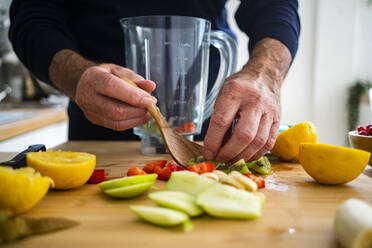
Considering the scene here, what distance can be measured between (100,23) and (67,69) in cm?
28

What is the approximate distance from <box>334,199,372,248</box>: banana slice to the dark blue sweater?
772 millimetres

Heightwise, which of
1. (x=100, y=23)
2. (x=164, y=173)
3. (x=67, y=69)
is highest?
(x=100, y=23)

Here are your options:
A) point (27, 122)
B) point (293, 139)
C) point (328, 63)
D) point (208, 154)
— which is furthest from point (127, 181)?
point (328, 63)

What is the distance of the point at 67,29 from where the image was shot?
1303mm

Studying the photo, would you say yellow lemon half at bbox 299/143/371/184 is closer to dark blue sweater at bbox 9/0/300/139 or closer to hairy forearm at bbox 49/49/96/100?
dark blue sweater at bbox 9/0/300/139

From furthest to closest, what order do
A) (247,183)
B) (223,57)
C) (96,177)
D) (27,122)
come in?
(27,122) → (223,57) → (96,177) → (247,183)

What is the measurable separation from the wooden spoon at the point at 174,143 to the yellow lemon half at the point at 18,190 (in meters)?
0.38

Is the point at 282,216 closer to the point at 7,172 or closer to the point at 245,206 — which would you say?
the point at 245,206

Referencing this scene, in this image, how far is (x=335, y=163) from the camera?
753 mm

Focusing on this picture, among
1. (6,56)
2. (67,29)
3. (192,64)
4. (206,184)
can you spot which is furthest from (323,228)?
(6,56)

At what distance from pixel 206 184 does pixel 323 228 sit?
0.20 meters

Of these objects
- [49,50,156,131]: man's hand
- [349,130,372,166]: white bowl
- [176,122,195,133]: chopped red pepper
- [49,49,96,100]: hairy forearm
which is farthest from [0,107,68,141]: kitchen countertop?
[349,130,372,166]: white bowl

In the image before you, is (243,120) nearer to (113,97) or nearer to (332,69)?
(113,97)

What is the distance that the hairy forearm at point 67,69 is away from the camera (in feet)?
3.49
